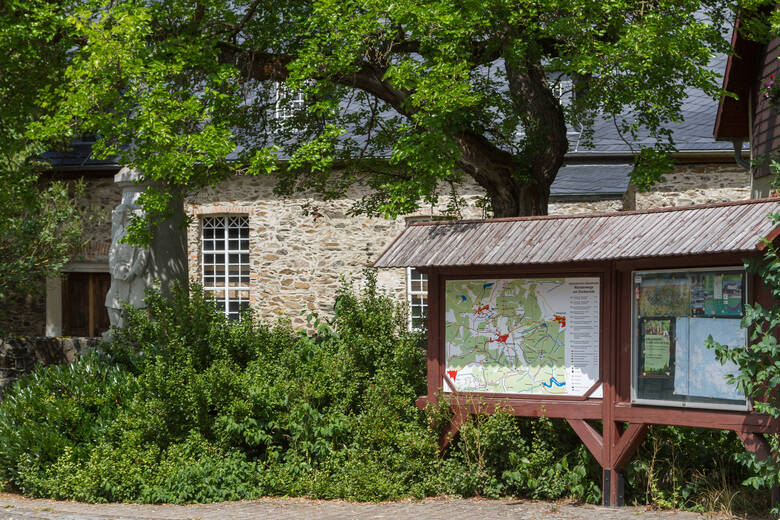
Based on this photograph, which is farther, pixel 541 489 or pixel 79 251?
pixel 79 251

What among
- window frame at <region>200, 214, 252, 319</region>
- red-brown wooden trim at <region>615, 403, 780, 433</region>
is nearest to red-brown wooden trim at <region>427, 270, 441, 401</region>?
red-brown wooden trim at <region>615, 403, 780, 433</region>

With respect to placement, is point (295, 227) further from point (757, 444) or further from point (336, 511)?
point (757, 444)

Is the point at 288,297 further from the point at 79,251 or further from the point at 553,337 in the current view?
the point at 553,337

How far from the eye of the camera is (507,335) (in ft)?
27.8

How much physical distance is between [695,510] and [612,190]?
30.3ft

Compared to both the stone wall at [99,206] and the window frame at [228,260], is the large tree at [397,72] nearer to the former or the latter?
the window frame at [228,260]

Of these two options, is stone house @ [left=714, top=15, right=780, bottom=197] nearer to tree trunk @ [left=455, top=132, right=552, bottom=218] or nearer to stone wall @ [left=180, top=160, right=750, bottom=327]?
tree trunk @ [left=455, top=132, right=552, bottom=218]

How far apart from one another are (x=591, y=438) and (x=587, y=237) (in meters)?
1.64

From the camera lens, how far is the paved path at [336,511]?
756 cm

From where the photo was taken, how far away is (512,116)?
12398 millimetres

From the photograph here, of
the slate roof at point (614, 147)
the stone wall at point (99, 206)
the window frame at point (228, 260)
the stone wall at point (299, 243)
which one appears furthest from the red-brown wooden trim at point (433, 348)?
the stone wall at point (99, 206)

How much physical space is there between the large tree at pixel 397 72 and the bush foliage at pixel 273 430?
1.60 metres

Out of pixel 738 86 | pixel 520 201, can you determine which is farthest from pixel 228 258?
pixel 738 86

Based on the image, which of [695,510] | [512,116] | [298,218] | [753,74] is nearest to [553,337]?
[695,510]
